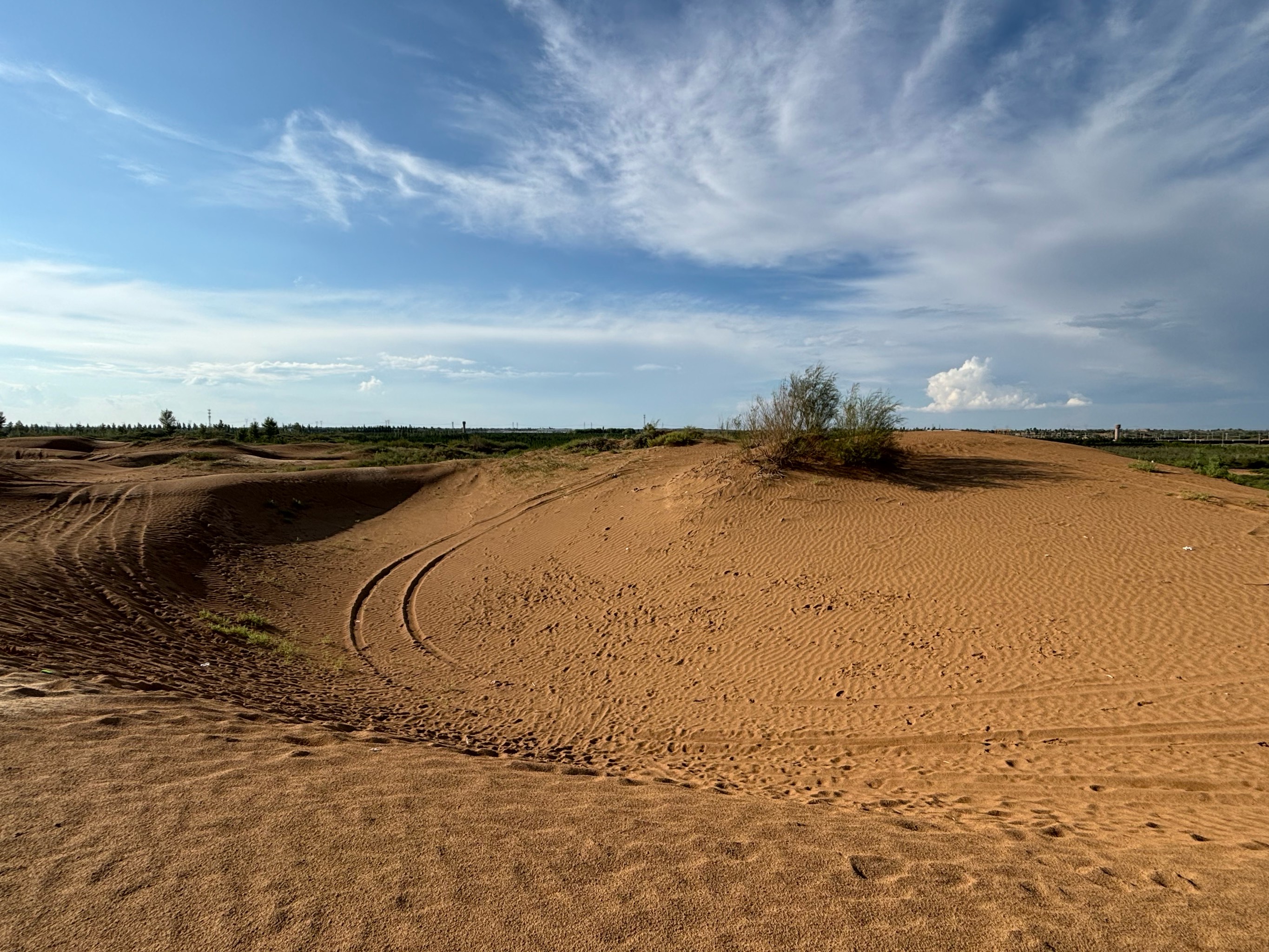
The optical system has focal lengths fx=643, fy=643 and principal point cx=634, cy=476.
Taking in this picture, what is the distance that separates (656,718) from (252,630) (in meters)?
6.92

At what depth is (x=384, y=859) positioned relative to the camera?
136 inches

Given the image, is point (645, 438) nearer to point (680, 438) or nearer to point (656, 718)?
point (680, 438)

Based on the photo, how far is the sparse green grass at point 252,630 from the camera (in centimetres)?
991

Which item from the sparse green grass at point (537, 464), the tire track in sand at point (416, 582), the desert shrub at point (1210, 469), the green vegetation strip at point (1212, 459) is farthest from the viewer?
the sparse green grass at point (537, 464)

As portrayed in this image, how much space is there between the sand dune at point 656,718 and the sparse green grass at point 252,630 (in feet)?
0.60

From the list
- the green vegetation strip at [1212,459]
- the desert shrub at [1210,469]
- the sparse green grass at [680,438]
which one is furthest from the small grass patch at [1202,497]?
the sparse green grass at [680,438]

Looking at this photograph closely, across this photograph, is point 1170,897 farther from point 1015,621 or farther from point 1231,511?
point 1231,511

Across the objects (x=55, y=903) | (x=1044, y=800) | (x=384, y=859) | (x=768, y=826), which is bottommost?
(x=1044, y=800)

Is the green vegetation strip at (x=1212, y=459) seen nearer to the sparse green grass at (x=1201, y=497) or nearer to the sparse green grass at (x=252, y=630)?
the sparse green grass at (x=1201, y=497)

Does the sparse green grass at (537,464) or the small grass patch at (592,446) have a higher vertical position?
the small grass patch at (592,446)

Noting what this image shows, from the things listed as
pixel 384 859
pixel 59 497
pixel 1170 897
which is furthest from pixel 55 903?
pixel 59 497

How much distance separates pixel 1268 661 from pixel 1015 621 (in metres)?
2.89

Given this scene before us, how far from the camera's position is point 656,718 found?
8.35m

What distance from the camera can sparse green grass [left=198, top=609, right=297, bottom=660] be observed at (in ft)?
32.5
